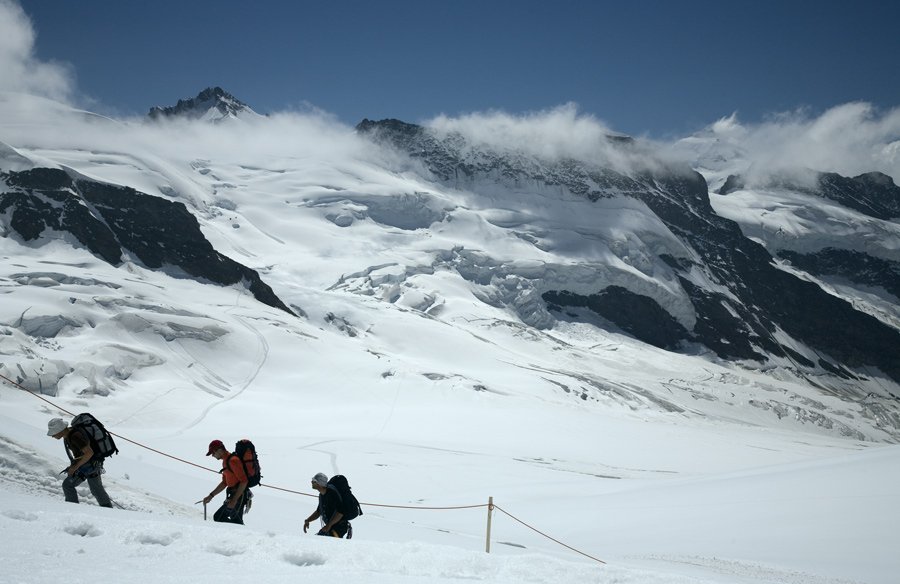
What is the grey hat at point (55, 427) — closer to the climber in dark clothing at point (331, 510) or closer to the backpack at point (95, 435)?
the backpack at point (95, 435)

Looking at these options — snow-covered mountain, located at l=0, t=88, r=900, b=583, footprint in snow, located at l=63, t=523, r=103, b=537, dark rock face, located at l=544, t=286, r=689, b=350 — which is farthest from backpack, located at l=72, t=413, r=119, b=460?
dark rock face, located at l=544, t=286, r=689, b=350

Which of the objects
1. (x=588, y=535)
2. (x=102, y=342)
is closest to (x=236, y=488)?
(x=588, y=535)

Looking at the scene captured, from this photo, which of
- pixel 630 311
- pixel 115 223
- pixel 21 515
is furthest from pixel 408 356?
pixel 630 311

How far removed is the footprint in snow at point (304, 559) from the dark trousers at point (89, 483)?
4.07 metres

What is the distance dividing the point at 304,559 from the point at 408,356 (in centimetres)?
7870

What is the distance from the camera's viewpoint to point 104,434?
9383 millimetres

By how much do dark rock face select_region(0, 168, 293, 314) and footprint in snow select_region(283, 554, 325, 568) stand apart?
90.8 meters

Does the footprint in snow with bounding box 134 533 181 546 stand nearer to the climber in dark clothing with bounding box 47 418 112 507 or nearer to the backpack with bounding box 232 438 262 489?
the backpack with bounding box 232 438 262 489

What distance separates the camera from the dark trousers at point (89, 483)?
9102 mm

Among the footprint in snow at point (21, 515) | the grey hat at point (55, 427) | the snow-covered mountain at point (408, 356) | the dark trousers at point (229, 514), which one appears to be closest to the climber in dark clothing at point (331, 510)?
the dark trousers at point (229, 514)

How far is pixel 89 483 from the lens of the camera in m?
9.10

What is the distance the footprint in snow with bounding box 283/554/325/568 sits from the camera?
6.69 m

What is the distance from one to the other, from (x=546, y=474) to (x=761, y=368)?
496ft

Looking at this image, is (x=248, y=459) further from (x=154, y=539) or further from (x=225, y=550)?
(x=225, y=550)
